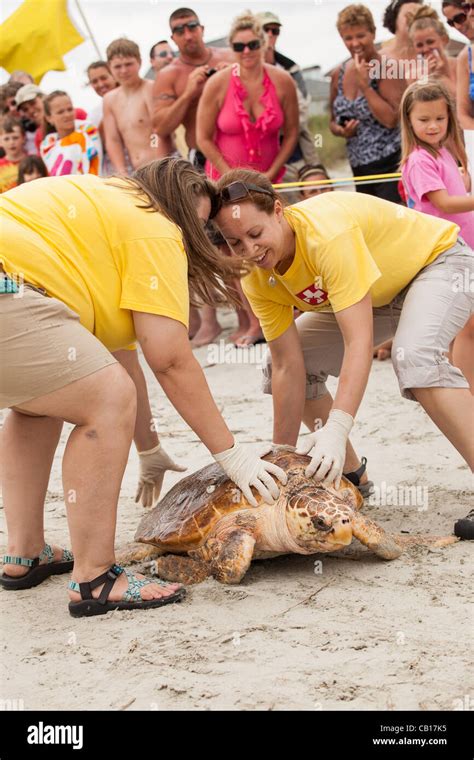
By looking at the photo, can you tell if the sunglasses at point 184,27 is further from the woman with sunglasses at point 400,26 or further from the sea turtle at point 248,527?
the sea turtle at point 248,527

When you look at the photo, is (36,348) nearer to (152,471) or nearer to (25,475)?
(25,475)

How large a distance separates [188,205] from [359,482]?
1.46 m

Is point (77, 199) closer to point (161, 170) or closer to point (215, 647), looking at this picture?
point (161, 170)

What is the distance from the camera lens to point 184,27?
18.7ft

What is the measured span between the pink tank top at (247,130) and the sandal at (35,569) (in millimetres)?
3209

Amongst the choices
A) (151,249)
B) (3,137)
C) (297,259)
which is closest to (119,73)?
(3,137)

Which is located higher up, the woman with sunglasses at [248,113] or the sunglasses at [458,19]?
the sunglasses at [458,19]

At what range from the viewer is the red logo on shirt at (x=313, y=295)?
117 inches

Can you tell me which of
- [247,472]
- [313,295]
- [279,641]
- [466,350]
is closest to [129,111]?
[466,350]

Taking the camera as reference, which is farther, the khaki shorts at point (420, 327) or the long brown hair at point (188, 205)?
the khaki shorts at point (420, 327)

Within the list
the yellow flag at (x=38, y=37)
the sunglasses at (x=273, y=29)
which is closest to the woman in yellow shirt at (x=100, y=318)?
the sunglasses at (x=273, y=29)

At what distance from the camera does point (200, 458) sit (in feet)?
13.8

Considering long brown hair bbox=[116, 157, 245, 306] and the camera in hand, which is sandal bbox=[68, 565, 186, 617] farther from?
the camera in hand

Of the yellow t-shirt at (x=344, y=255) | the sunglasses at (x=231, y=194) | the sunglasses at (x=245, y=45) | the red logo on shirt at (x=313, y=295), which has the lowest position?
the red logo on shirt at (x=313, y=295)
